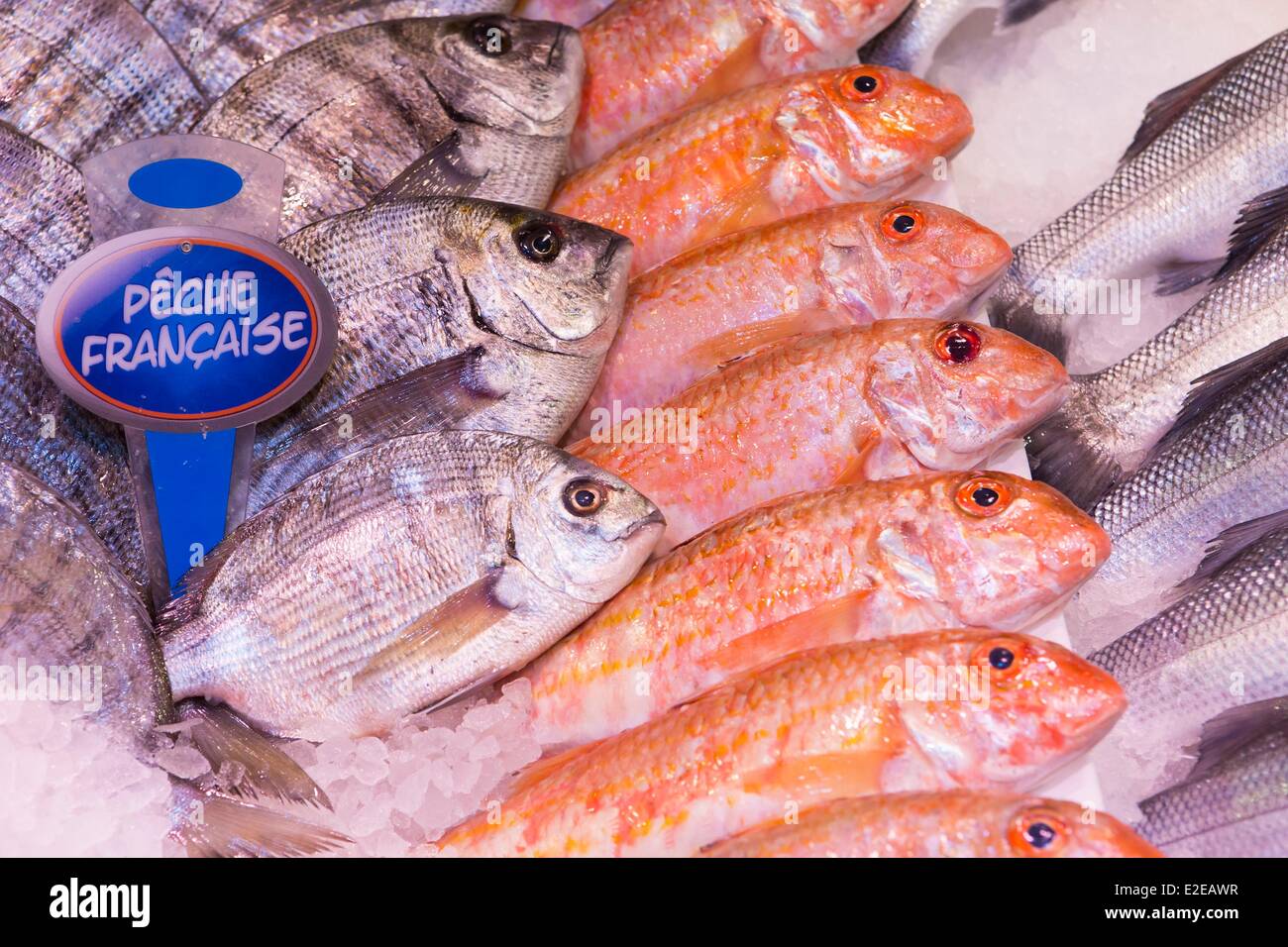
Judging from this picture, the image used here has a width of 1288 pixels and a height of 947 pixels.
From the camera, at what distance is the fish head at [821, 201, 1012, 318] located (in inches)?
101

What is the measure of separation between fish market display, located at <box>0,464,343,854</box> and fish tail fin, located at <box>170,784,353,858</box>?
11 mm

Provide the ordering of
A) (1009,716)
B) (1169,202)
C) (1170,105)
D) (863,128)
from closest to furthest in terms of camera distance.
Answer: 1. (1009,716)
2. (863,128)
3. (1169,202)
4. (1170,105)

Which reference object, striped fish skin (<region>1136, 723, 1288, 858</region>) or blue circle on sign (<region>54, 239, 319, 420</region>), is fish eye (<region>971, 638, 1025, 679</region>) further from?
blue circle on sign (<region>54, 239, 319, 420</region>)

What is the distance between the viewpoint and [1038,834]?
1.71m

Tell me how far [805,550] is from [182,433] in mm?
1127

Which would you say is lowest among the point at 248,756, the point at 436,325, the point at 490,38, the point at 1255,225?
the point at 248,756

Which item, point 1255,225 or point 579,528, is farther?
point 1255,225

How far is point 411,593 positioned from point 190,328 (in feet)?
2.05

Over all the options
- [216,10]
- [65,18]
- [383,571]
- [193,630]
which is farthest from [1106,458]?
[65,18]

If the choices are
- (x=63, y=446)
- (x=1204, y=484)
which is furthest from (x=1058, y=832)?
(x=63, y=446)

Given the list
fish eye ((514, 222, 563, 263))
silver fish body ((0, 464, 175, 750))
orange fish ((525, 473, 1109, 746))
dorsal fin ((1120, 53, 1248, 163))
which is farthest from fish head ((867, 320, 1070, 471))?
silver fish body ((0, 464, 175, 750))

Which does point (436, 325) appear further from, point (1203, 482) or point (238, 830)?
point (1203, 482)

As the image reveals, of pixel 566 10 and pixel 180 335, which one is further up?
pixel 566 10

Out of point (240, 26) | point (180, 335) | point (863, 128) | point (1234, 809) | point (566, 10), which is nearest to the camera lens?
point (1234, 809)
